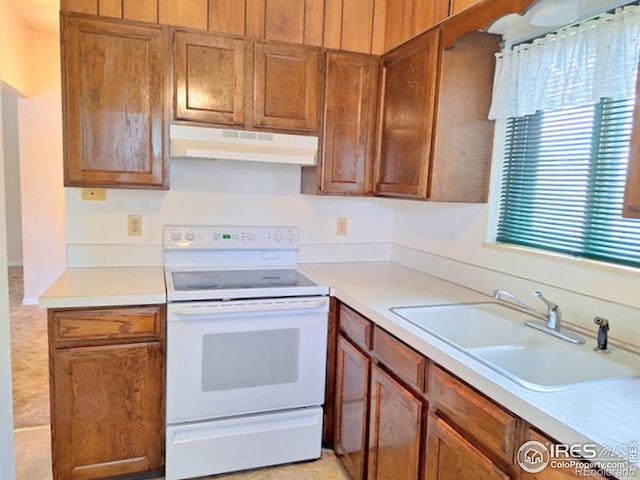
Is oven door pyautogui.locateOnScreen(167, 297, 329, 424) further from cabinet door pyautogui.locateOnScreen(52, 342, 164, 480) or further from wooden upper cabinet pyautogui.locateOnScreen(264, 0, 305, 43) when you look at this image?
wooden upper cabinet pyautogui.locateOnScreen(264, 0, 305, 43)

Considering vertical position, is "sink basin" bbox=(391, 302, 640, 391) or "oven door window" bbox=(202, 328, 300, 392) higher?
"sink basin" bbox=(391, 302, 640, 391)

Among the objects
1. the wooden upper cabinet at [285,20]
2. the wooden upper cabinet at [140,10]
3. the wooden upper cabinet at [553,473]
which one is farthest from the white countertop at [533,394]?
the wooden upper cabinet at [140,10]

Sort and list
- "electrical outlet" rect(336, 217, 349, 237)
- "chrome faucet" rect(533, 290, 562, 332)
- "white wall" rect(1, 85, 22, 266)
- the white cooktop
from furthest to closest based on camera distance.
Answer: "white wall" rect(1, 85, 22, 266)
"electrical outlet" rect(336, 217, 349, 237)
the white cooktop
"chrome faucet" rect(533, 290, 562, 332)

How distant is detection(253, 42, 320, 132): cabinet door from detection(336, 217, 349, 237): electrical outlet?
668 millimetres

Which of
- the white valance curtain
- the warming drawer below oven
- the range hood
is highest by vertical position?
the white valance curtain

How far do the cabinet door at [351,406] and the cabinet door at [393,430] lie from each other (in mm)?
70

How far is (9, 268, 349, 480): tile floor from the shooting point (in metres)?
2.15

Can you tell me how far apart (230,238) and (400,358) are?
4.32ft

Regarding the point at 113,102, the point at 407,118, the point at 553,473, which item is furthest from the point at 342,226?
the point at 553,473

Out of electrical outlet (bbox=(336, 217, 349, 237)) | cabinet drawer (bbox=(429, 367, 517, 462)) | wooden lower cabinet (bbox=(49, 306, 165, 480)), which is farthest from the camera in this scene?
electrical outlet (bbox=(336, 217, 349, 237))

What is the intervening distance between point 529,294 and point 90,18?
228 centimetres

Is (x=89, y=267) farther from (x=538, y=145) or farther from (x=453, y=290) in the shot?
(x=538, y=145)

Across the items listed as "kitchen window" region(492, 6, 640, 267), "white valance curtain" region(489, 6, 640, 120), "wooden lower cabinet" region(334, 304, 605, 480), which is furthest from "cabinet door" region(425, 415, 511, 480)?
"white valance curtain" region(489, 6, 640, 120)

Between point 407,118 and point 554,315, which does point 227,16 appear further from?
point 554,315
